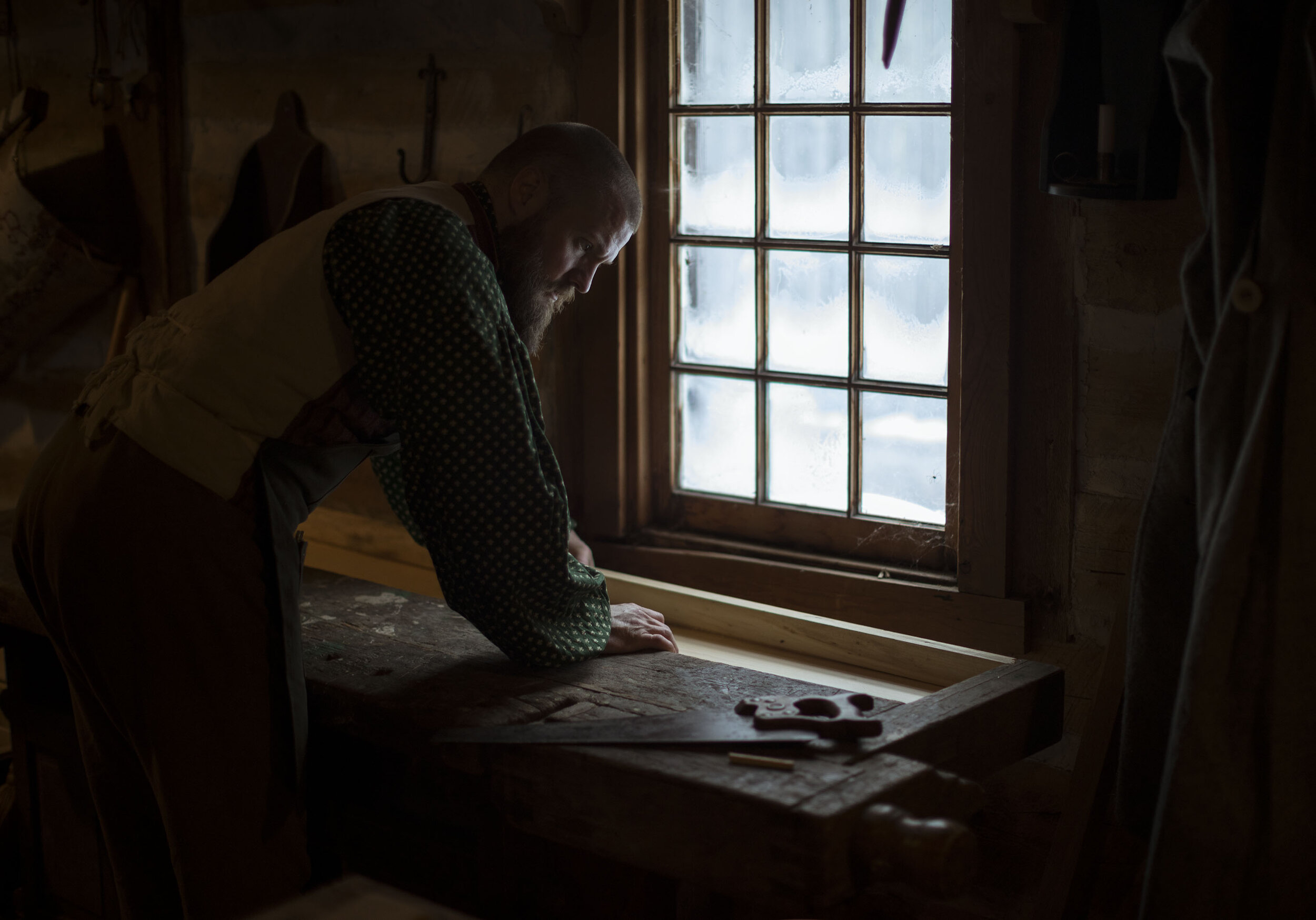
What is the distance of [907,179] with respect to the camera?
2203mm

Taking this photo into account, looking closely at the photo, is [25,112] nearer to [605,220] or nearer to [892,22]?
[605,220]

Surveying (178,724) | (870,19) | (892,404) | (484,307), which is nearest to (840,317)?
(892,404)

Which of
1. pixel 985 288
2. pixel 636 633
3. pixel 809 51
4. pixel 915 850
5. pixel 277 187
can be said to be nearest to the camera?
pixel 915 850

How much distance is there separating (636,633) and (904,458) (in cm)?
70

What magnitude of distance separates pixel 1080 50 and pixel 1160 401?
553 millimetres

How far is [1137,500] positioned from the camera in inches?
77.0

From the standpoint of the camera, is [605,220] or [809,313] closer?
[605,220]

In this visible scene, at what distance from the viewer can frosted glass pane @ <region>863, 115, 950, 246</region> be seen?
7.09 feet

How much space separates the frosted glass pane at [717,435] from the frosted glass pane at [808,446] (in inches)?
2.1

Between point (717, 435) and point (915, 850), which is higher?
point (717, 435)

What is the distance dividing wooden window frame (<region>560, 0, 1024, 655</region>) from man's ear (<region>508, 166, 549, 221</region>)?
1.69 feet

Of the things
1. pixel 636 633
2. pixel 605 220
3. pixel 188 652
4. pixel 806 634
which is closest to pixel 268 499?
pixel 188 652

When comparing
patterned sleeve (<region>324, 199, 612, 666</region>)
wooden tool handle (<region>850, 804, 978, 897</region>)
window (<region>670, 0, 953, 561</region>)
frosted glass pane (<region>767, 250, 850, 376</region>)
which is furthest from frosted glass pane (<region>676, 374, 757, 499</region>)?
wooden tool handle (<region>850, 804, 978, 897</region>)

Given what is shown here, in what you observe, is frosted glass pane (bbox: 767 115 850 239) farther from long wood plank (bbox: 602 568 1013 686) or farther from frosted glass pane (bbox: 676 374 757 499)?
long wood plank (bbox: 602 568 1013 686)
